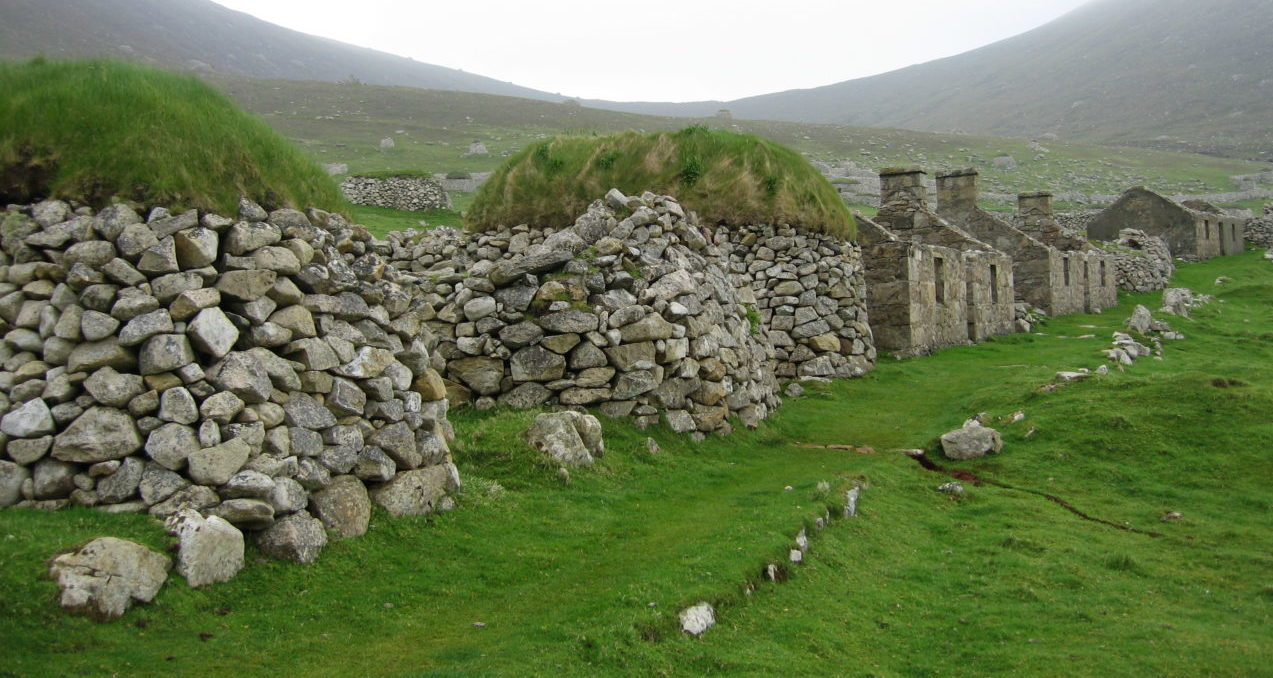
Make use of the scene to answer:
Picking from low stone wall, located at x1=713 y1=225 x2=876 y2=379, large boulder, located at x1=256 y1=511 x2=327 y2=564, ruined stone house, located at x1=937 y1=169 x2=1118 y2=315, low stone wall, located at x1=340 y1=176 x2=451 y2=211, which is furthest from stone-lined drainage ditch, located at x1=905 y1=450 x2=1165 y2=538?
low stone wall, located at x1=340 y1=176 x2=451 y2=211

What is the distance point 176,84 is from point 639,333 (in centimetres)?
687

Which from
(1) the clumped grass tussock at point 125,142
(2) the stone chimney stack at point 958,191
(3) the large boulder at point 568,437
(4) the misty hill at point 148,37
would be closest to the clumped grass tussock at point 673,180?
(3) the large boulder at point 568,437

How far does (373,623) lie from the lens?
22.6 ft

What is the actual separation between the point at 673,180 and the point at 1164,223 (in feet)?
129

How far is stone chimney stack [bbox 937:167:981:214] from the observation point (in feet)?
113

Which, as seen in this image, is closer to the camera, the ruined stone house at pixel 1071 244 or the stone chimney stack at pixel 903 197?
the stone chimney stack at pixel 903 197

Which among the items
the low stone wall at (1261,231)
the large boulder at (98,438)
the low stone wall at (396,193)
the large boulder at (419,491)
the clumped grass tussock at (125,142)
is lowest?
the large boulder at (419,491)

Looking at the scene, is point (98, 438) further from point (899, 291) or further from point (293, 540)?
point (899, 291)

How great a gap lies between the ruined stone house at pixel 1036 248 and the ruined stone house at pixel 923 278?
11.5 feet

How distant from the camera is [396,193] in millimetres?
39812

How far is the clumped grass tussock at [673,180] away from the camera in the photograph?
1728 cm

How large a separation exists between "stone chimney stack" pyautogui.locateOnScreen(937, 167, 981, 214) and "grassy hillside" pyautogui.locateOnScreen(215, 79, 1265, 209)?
95.1 feet

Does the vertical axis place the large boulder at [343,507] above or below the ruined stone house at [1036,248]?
A: below

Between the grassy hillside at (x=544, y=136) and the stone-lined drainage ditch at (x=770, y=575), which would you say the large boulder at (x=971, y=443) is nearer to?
the stone-lined drainage ditch at (x=770, y=575)
